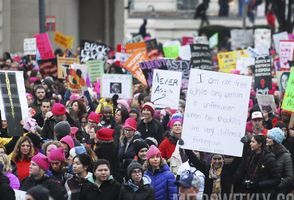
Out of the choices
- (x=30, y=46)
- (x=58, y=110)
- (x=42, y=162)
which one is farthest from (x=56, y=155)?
(x=30, y=46)

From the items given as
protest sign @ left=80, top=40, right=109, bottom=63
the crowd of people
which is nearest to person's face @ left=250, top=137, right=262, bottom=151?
the crowd of people

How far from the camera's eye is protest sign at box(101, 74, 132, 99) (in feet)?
66.4

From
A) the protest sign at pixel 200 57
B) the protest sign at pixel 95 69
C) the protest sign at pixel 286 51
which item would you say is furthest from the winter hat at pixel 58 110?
the protest sign at pixel 286 51

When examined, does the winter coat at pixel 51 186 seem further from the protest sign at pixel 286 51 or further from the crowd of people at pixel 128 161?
the protest sign at pixel 286 51

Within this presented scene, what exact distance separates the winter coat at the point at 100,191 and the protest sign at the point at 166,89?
271 inches

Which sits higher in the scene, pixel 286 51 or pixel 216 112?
pixel 216 112

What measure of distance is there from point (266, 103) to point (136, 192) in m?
6.40

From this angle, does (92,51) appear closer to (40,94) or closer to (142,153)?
(40,94)

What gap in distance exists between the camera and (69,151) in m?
13.3

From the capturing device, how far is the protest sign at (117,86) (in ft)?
66.4

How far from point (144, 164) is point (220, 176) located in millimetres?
811

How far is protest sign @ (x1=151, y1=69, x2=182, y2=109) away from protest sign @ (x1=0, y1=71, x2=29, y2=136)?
12.9ft

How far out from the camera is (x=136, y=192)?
11922mm

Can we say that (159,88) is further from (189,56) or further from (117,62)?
(189,56)
